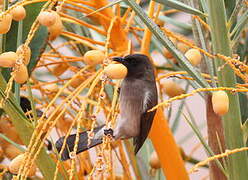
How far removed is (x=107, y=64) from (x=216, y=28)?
0.11 meters

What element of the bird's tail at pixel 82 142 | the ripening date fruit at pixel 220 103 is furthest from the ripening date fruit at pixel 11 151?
the ripening date fruit at pixel 220 103

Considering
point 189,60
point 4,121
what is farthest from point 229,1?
point 4,121

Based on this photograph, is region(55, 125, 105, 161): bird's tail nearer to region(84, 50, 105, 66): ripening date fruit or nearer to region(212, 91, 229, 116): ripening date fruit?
region(84, 50, 105, 66): ripening date fruit

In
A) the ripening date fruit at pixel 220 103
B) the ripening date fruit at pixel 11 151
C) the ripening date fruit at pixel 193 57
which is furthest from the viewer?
the ripening date fruit at pixel 11 151

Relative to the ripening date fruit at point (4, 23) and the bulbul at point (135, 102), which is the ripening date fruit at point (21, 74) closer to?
the ripening date fruit at point (4, 23)

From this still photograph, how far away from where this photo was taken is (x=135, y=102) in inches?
28.2

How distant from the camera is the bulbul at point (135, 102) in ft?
2.28

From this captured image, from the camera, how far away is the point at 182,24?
1.02 m

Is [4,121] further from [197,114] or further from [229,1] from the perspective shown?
[197,114]

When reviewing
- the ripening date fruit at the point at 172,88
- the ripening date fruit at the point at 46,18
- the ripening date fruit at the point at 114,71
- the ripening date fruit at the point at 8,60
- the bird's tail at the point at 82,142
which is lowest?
the bird's tail at the point at 82,142

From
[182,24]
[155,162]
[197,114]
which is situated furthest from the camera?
[197,114]

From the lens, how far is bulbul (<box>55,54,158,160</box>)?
695mm

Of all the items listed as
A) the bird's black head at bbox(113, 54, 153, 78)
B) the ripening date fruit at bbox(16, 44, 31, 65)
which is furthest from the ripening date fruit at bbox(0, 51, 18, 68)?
the bird's black head at bbox(113, 54, 153, 78)

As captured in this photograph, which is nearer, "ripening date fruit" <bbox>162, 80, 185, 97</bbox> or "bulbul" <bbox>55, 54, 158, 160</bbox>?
"bulbul" <bbox>55, 54, 158, 160</bbox>
